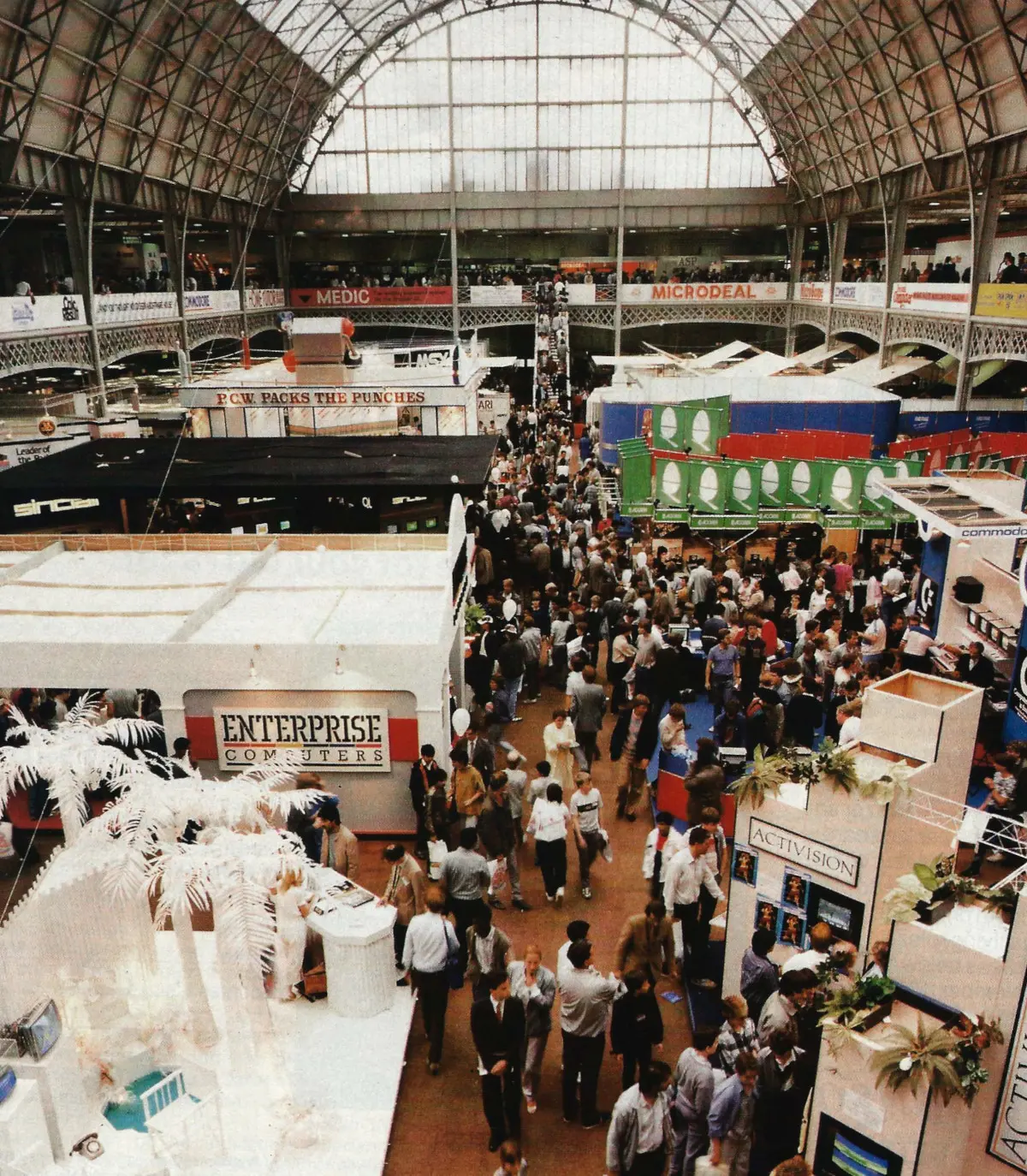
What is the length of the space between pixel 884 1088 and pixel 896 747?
283 cm

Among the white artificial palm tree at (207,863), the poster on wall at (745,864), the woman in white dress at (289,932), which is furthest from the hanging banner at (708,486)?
the white artificial palm tree at (207,863)

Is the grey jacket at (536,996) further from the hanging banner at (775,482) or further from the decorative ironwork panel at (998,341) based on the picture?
the decorative ironwork panel at (998,341)

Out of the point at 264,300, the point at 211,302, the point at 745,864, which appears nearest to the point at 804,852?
the point at 745,864

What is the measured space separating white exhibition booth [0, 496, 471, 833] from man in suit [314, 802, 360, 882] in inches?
59.0

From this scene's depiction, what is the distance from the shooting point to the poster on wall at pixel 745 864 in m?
5.99

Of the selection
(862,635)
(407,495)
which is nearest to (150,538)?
(407,495)

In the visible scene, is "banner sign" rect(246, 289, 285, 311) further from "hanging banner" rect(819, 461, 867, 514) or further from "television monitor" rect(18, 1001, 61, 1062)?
"television monitor" rect(18, 1001, 61, 1062)

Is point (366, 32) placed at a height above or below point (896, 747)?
above

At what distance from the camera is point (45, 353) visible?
18812mm

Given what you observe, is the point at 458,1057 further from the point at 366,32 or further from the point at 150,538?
the point at 366,32

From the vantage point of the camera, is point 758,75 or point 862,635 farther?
point 758,75

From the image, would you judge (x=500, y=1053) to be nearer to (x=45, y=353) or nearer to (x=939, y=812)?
(x=939, y=812)

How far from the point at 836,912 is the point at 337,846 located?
11.7 feet

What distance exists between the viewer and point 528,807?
29.8ft
